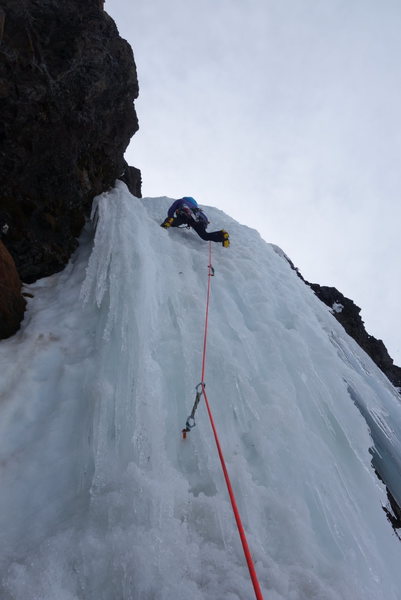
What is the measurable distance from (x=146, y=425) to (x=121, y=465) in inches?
15.4

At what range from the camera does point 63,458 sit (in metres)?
2.91

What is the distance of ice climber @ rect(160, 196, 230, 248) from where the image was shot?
7.91 metres

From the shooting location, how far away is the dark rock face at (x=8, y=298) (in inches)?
161

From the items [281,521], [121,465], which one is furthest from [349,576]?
[121,465]

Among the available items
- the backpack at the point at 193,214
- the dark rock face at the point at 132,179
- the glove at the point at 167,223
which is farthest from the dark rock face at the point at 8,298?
the dark rock face at the point at 132,179

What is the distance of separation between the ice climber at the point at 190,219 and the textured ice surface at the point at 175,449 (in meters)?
2.69

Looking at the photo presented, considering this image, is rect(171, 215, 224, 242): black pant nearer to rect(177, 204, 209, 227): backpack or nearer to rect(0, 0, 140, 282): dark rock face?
rect(177, 204, 209, 227): backpack

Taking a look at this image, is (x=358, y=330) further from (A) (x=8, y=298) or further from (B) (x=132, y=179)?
(A) (x=8, y=298)

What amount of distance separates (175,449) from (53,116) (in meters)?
5.29

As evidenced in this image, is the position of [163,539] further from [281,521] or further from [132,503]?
[281,521]

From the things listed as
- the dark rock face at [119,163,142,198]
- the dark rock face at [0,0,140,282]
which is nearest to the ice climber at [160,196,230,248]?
the dark rock face at [0,0,140,282]

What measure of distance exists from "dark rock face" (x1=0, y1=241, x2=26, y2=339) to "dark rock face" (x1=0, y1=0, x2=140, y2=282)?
3.48 feet

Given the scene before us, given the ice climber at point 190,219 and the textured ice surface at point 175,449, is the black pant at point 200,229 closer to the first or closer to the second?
the ice climber at point 190,219

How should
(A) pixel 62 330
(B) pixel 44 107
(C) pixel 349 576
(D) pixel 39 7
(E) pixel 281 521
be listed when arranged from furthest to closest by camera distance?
1. (D) pixel 39 7
2. (B) pixel 44 107
3. (A) pixel 62 330
4. (E) pixel 281 521
5. (C) pixel 349 576
